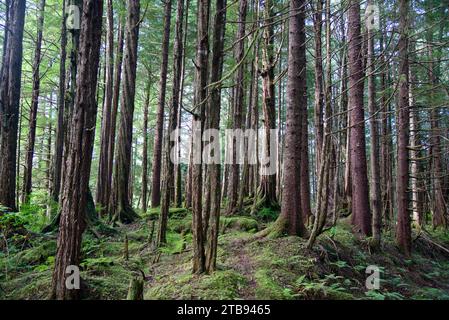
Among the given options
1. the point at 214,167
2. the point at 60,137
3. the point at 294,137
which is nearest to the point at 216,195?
the point at 214,167

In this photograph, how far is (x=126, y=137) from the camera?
1073 cm

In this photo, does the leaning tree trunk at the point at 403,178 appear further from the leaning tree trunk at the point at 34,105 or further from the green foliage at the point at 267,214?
the leaning tree trunk at the point at 34,105

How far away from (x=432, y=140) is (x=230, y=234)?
45.3ft

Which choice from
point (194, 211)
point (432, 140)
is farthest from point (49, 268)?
point (432, 140)

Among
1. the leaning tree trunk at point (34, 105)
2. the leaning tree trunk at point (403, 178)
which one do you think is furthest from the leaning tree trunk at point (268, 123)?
the leaning tree trunk at point (34, 105)

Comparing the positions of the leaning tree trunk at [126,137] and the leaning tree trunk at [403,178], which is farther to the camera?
the leaning tree trunk at [126,137]

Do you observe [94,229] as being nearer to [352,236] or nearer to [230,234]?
[230,234]

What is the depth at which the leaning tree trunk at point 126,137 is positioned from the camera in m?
10.3

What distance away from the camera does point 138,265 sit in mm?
6309

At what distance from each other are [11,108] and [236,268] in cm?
702

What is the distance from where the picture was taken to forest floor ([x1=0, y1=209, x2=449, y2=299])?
4.48 metres

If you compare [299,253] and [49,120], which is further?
[49,120]

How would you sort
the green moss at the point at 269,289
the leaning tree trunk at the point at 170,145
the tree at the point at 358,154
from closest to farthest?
the green moss at the point at 269,289, the leaning tree trunk at the point at 170,145, the tree at the point at 358,154

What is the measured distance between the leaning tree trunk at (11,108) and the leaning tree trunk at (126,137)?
305 centimetres
